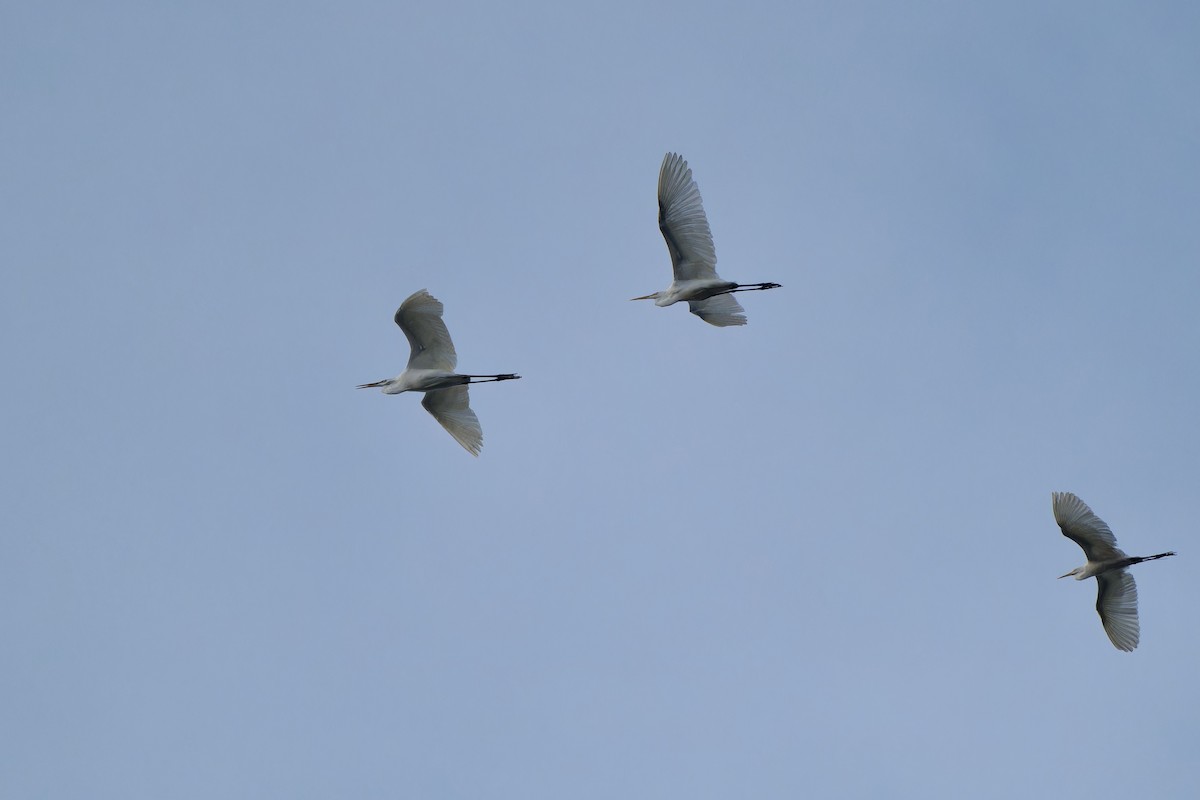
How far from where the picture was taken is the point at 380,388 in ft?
126

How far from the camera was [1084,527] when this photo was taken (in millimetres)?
37406

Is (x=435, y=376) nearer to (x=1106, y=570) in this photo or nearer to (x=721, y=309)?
(x=721, y=309)

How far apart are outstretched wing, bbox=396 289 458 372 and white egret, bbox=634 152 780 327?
4780 mm

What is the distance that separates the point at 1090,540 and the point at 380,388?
15749 millimetres

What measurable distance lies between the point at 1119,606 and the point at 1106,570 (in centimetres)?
100

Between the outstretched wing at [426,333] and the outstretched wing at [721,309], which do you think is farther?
the outstretched wing at [721,309]

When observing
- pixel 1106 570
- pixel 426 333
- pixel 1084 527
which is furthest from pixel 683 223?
pixel 1106 570

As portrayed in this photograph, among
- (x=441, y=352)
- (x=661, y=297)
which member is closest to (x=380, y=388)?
(x=441, y=352)

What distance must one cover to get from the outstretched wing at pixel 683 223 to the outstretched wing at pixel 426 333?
5180 millimetres

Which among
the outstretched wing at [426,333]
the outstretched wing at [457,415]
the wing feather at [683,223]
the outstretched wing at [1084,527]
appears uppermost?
the wing feather at [683,223]

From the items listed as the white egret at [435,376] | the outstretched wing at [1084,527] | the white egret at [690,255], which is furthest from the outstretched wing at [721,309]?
the outstretched wing at [1084,527]

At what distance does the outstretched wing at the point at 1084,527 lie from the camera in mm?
37000

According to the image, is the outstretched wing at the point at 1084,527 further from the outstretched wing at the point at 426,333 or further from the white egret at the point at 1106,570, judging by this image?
the outstretched wing at the point at 426,333

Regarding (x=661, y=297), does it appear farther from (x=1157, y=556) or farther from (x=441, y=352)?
(x=1157, y=556)
